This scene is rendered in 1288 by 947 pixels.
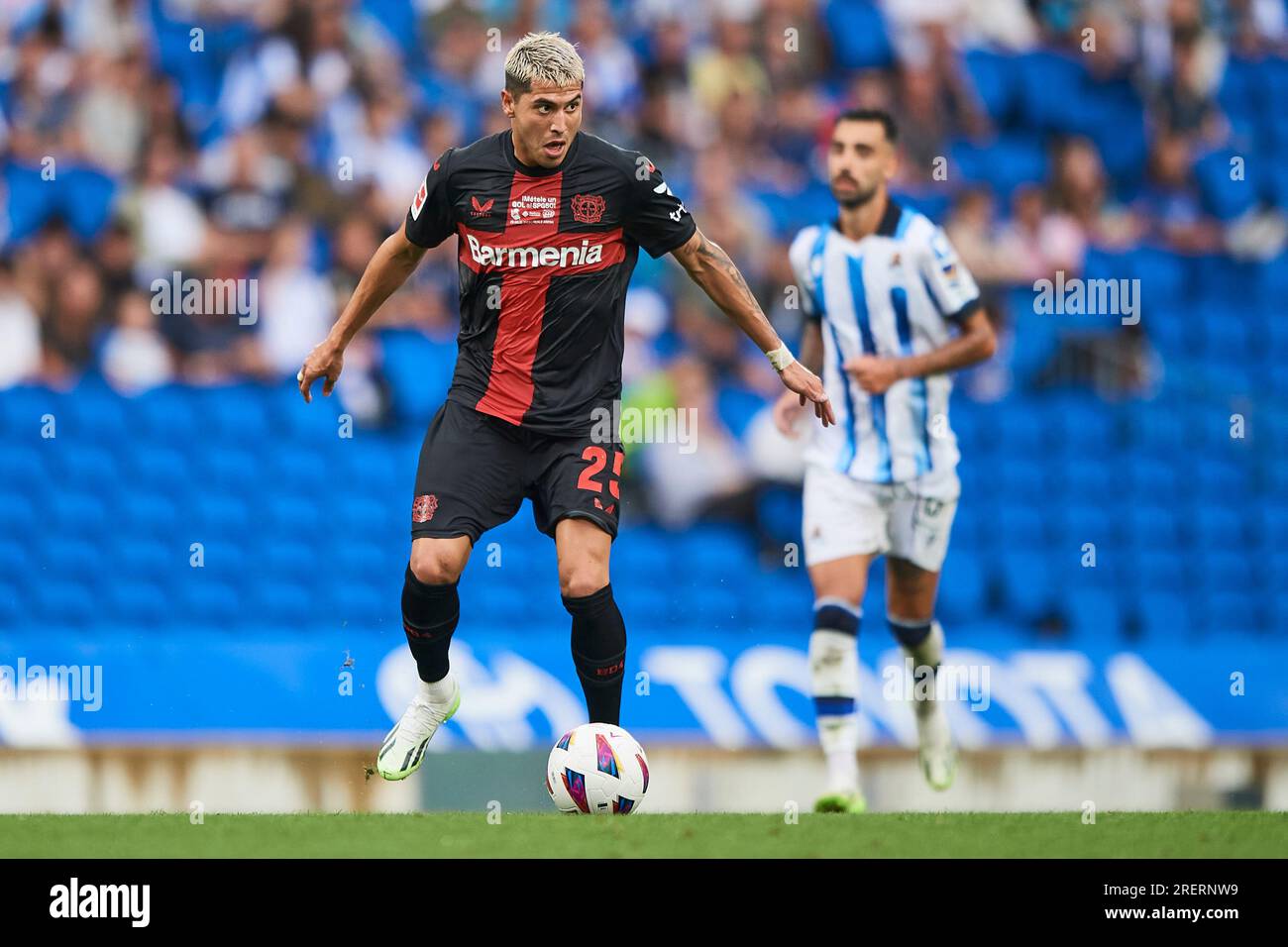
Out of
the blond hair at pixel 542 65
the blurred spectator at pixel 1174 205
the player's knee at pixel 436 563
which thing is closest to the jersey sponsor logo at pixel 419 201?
the blond hair at pixel 542 65

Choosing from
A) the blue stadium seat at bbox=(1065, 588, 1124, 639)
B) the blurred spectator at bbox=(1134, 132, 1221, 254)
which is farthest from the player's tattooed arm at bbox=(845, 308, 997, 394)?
the blurred spectator at bbox=(1134, 132, 1221, 254)

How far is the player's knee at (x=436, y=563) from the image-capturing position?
600 cm

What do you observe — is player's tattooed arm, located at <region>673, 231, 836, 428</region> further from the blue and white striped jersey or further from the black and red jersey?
the blue and white striped jersey

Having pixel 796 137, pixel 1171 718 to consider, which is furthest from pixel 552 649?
pixel 796 137

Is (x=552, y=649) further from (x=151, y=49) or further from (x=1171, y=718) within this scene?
(x=151, y=49)

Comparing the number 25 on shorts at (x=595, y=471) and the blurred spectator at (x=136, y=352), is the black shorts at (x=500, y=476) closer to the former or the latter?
the number 25 on shorts at (x=595, y=471)

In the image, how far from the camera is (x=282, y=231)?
11.1 m

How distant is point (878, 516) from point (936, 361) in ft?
2.24

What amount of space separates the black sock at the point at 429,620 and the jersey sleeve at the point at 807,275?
2399 millimetres

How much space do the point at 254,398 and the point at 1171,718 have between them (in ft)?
17.1

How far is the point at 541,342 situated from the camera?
6.15 meters

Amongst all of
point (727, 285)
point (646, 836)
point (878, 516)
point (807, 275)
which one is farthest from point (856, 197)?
point (646, 836)

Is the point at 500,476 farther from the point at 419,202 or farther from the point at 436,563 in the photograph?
the point at 419,202

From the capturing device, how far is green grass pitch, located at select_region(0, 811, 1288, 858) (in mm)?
5426
